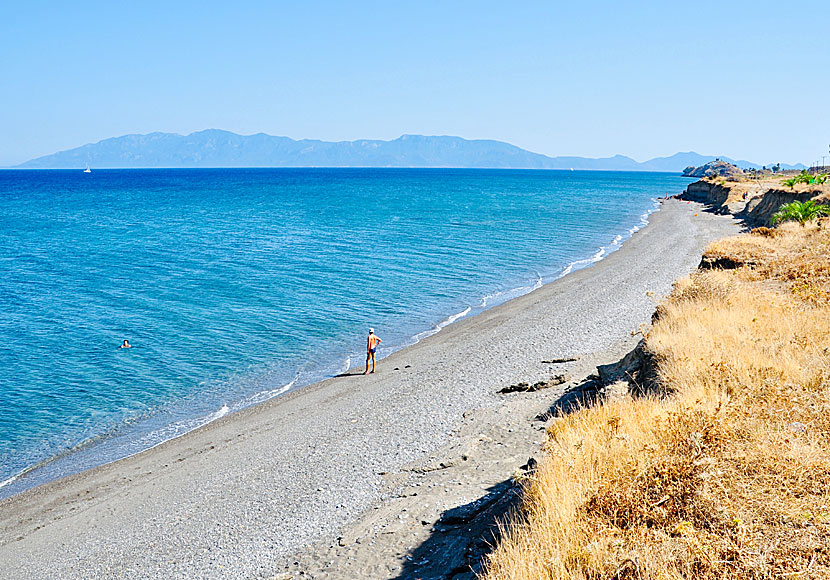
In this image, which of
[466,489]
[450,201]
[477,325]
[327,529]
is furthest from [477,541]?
[450,201]

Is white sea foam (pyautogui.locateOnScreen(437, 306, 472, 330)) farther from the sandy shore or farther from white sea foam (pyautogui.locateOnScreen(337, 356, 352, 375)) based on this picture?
white sea foam (pyautogui.locateOnScreen(337, 356, 352, 375))

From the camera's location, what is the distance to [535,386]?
17.9 metres

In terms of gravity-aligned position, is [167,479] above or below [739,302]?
below

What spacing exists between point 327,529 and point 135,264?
3893 centimetres

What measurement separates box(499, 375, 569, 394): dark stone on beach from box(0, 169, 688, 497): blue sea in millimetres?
7789

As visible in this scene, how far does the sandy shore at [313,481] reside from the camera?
1095cm

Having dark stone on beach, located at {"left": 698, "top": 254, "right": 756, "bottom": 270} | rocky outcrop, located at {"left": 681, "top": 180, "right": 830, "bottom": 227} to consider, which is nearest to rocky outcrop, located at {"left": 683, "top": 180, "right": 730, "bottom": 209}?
rocky outcrop, located at {"left": 681, "top": 180, "right": 830, "bottom": 227}

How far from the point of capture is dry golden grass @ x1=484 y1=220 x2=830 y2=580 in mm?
5250

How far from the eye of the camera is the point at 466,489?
1143 cm

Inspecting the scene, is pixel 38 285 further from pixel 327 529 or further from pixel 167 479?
pixel 327 529

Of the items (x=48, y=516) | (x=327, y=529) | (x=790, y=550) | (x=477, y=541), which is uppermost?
(x=790, y=550)

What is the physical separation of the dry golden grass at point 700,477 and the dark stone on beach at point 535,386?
7.12 m

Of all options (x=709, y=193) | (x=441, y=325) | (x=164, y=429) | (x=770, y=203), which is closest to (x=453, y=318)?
(x=441, y=325)

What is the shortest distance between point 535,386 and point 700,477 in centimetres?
1174
